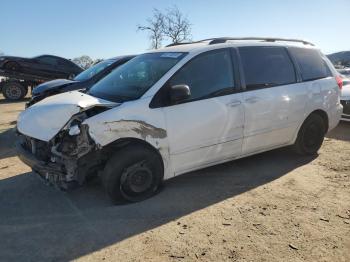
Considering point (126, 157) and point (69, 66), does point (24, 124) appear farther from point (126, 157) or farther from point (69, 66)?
point (69, 66)

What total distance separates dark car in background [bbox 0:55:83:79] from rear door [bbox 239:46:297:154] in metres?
12.9

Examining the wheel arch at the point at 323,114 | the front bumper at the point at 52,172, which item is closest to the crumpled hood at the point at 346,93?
the wheel arch at the point at 323,114

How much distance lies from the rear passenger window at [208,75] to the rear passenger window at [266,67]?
31 cm

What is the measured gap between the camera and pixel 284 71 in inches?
223

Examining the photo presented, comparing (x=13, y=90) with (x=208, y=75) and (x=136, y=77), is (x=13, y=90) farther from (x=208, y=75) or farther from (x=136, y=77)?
(x=208, y=75)

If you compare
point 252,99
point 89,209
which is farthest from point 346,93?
point 89,209

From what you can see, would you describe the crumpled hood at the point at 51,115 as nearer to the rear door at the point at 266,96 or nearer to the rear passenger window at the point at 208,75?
the rear passenger window at the point at 208,75

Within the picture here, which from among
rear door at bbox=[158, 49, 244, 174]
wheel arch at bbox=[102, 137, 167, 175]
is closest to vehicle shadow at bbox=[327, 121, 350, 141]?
rear door at bbox=[158, 49, 244, 174]

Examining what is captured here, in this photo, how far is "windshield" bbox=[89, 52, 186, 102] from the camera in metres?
4.59

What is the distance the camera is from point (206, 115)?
4.69m

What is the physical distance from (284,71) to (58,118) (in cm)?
334

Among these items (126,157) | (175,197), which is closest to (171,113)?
(126,157)

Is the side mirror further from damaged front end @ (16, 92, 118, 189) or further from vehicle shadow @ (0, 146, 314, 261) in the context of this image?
vehicle shadow @ (0, 146, 314, 261)

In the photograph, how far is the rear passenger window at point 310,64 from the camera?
19.4ft
